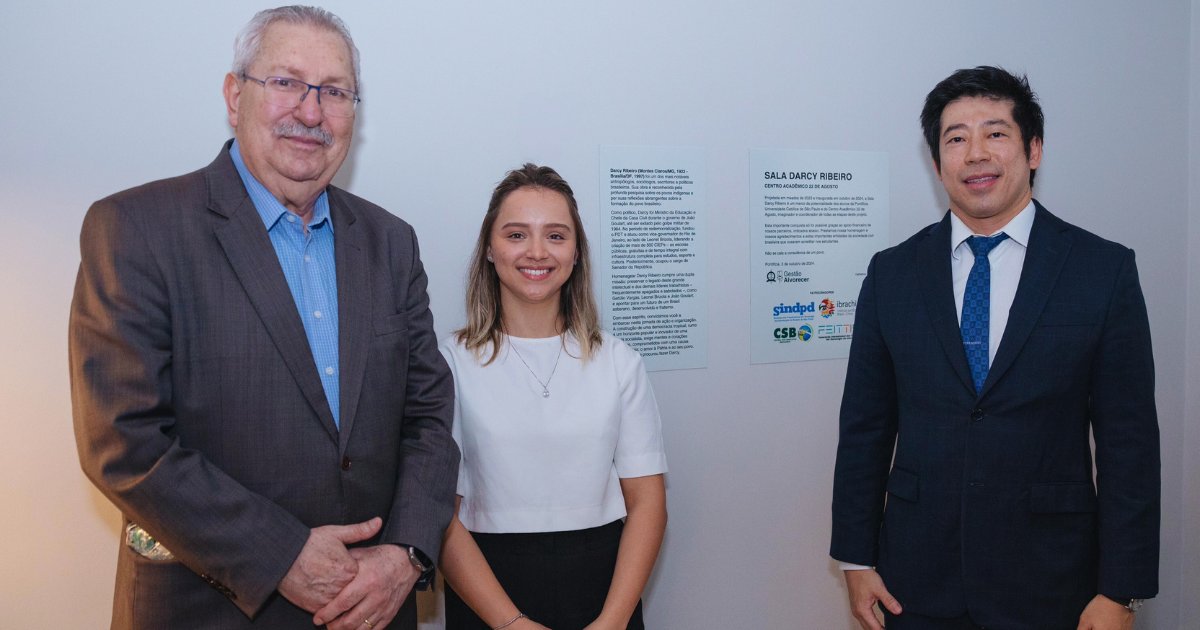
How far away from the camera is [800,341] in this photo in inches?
116

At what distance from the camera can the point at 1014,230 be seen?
1.98 meters

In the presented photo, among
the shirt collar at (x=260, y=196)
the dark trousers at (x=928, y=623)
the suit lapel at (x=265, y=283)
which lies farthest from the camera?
the dark trousers at (x=928, y=623)

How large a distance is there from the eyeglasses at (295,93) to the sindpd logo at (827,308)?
1940mm

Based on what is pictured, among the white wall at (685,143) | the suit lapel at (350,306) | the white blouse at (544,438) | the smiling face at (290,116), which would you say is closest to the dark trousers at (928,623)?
the white blouse at (544,438)

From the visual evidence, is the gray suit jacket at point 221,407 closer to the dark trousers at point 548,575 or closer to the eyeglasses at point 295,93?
the eyeglasses at point 295,93

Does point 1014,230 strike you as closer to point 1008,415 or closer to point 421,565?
point 1008,415

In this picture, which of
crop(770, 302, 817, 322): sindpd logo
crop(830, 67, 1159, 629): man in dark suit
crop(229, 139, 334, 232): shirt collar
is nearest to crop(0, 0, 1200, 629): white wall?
crop(770, 302, 817, 322): sindpd logo

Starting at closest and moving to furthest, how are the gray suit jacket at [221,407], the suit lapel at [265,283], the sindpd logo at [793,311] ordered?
the gray suit jacket at [221,407]
the suit lapel at [265,283]
the sindpd logo at [793,311]

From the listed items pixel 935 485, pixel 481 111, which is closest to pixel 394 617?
pixel 935 485

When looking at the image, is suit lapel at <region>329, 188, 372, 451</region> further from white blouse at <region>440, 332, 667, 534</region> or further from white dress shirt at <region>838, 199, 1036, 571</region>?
white dress shirt at <region>838, 199, 1036, 571</region>

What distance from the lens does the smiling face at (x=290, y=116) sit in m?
1.61

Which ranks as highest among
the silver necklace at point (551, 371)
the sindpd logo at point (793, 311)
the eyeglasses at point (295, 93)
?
the eyeglasses at point (295, 93)

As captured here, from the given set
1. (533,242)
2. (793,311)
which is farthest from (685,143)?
(533,242)

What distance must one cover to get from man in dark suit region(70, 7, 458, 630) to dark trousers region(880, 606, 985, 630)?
1.19m
